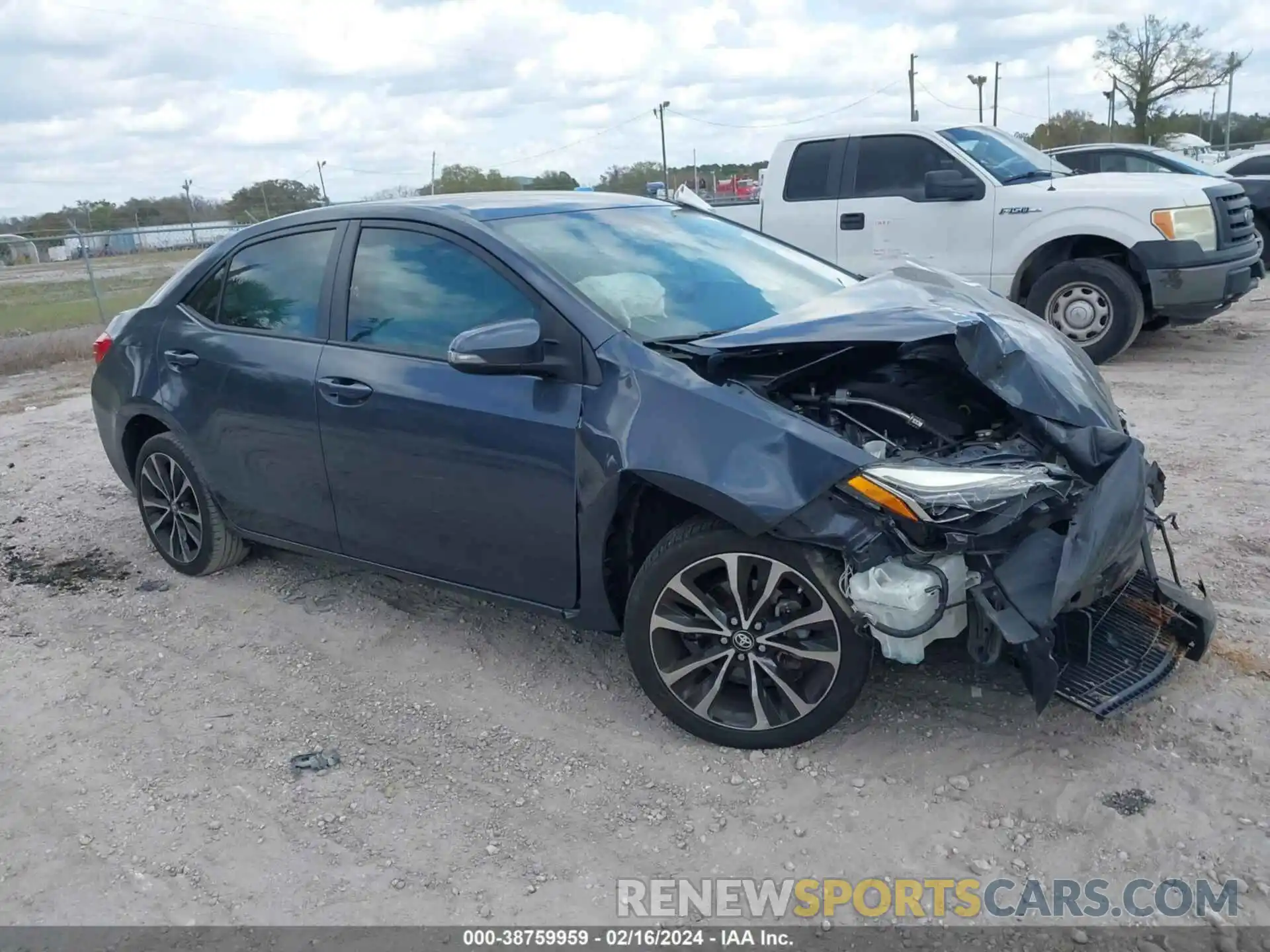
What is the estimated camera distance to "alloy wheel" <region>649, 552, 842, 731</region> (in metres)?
3.18

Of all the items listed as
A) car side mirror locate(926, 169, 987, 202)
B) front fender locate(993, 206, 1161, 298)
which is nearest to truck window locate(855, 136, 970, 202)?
car side mirror locate(926, 169, 987, 202)

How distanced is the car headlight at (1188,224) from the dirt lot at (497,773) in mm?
4172

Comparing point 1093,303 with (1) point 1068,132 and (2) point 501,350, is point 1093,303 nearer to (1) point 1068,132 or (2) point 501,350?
(2) point 501,350

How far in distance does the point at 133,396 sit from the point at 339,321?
1.53m

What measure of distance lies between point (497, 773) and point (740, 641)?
0.91 m

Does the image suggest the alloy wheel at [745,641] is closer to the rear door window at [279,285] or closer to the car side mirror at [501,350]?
the car side mirror at [501,350]

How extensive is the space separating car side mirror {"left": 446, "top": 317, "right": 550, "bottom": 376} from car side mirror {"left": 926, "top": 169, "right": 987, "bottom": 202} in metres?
6.14

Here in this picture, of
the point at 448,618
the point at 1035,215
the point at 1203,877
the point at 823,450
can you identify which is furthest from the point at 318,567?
the point at 1035,215

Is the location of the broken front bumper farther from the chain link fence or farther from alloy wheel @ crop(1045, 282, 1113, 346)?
the chain link fence

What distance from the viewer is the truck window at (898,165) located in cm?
896

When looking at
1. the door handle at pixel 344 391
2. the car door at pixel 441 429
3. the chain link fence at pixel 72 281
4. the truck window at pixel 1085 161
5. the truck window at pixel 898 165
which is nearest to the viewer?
the car door at pixel 441 429

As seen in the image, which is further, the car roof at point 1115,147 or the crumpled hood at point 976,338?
the car roof at point 1115,147

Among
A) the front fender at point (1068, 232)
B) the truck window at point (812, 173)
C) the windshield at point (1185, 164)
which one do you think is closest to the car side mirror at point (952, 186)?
the front fender at point (1068, 232)

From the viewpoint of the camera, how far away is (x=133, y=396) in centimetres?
501
